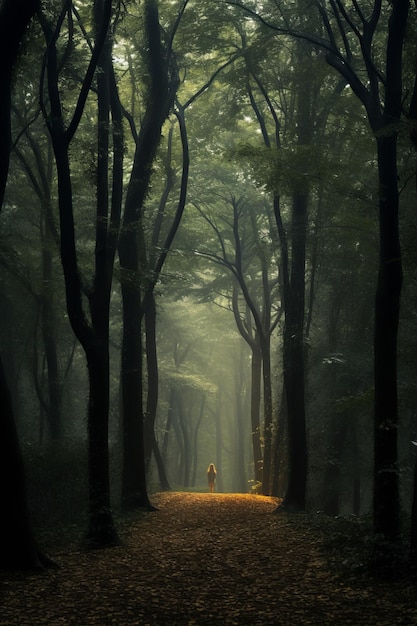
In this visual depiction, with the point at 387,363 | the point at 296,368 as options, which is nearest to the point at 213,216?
the point at 296,368

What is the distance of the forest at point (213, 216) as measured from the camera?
871 centimetres

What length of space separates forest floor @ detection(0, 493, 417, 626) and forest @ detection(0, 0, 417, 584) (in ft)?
2.08

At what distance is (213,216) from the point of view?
1032 inches

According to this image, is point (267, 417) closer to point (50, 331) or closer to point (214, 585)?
point (50, 331)

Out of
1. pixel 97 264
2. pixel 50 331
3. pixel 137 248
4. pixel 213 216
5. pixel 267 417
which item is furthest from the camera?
pixel 213 216

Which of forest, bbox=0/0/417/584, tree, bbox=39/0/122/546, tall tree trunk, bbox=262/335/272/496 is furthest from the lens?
tall tree trunk, bbox=262/335/272/496

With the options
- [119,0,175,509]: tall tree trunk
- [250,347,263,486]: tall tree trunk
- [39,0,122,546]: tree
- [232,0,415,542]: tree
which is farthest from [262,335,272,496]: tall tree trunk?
[232,0,415,542]: tree

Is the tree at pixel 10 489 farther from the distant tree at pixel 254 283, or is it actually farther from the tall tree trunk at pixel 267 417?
the tall tree trunk at pixel 267 417

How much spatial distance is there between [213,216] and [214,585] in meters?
19.9

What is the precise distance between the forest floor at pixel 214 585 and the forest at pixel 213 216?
63 cm

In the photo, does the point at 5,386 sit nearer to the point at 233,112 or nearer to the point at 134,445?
the point at 134,445

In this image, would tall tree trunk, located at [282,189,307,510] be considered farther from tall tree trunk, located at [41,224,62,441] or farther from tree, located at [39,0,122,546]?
tall tree trunk, located at [41,224,62,441]

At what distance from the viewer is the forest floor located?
6.24 m

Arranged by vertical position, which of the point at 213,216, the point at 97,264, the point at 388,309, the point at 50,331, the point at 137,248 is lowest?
the point at 388,309
